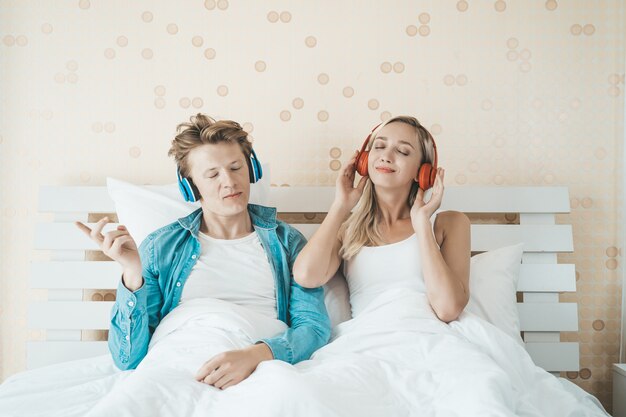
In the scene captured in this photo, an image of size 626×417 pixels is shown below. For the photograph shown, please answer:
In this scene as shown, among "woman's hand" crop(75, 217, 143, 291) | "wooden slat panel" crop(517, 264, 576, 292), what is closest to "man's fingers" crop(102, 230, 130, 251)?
"woman's hand" crop(75, 217, 143, 291)

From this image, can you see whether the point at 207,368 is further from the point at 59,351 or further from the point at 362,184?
the point at 59,351

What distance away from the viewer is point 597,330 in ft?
7.03

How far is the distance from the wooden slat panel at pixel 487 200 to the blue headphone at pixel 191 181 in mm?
306

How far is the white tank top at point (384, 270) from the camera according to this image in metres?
1.77

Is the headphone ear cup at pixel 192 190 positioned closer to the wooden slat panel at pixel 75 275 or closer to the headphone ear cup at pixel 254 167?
the headphone ear cup at pixel 254 167

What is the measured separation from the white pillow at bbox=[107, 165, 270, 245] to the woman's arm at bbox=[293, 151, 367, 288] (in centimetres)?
33

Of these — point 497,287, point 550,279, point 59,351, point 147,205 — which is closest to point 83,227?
point 147,205

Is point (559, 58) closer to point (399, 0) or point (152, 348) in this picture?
point (399, 0)

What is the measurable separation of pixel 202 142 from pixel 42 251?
88cm

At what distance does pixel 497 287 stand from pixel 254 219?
0.80m

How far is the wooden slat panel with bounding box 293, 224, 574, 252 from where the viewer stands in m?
2.03

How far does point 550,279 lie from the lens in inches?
79.5

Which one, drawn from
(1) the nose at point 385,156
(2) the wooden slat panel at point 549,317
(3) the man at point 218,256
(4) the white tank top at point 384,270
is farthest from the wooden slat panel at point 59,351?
(2) the wooden slat panel at point 549,317

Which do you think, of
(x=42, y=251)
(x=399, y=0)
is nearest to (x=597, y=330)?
(x=399, y=0)
